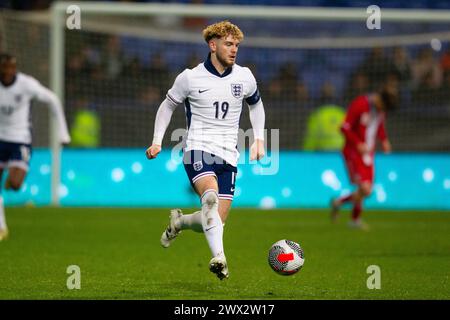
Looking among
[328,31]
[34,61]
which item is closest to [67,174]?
[34,61]

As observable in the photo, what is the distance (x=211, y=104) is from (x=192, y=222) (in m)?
0.97

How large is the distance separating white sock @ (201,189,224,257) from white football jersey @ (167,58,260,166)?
430mm

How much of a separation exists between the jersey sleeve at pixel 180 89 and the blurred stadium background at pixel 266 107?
9427mm

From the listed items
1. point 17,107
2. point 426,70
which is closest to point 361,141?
point 17,107

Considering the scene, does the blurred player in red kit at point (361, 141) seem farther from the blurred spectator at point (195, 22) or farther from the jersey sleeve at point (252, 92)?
the blurred spectator at point (195, 22)

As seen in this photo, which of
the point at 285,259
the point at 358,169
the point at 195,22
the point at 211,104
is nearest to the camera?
the point at 285,259

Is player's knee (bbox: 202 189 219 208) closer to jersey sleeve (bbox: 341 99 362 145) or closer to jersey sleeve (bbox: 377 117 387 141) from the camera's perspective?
jersey sleeve (bbox: 341 99 362 145)

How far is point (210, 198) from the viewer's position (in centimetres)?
783

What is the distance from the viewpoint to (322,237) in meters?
12.8

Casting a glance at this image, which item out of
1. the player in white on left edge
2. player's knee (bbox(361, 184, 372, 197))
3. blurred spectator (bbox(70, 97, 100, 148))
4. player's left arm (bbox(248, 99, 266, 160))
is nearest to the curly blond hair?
player's left arm (bbox(248, 99, 266, 160))

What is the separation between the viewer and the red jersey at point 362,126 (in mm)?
14258

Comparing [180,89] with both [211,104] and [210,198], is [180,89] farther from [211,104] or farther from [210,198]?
[210,198]

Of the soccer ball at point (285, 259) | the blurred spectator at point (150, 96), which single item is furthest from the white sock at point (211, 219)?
the blurred spectator at point (150, 96)
